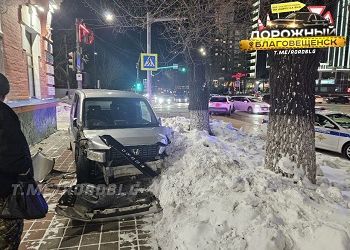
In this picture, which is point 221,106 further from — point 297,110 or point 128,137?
point 128,137

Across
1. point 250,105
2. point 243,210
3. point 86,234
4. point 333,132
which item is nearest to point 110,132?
point 86,234

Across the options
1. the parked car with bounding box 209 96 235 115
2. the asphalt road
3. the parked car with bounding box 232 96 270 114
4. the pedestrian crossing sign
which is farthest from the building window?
the parked car with bounding box 232 96 270 114

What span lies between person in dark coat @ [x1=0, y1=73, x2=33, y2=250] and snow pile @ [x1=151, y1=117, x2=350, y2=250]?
1.85 m

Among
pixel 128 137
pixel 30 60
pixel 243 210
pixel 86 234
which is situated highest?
pixel 30 60

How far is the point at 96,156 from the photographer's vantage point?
5.15 m

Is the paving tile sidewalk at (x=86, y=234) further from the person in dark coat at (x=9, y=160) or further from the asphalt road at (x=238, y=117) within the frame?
the asphalt road at (x=238, y=117)

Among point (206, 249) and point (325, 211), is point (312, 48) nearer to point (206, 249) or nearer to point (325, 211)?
point (325, 211)

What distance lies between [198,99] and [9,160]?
853 cm

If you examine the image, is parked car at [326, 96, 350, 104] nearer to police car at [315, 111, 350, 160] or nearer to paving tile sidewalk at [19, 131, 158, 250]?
police car at [315, 111, 350, 160]

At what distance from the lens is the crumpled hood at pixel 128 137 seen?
5.25 metres

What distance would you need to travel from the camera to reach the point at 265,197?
417cm

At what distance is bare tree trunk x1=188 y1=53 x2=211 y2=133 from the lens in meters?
10.6

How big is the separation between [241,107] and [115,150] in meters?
23.9

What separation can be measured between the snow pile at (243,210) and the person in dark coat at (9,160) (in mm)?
1852
